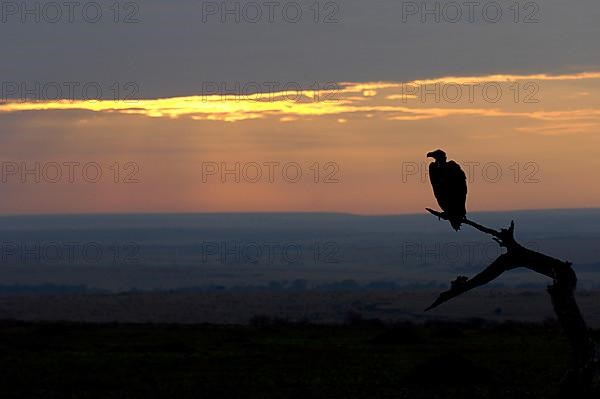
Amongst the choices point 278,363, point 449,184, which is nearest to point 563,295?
point 449,184

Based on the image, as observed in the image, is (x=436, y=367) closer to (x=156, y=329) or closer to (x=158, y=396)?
(x=158, y=396)

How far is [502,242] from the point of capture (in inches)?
577

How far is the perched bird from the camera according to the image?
695 inches

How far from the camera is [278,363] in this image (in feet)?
103

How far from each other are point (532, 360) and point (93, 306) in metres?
68.7

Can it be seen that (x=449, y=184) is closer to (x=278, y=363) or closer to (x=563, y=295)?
(x=563, y=295)

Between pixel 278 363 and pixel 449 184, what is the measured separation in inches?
581

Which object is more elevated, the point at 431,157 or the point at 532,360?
the point at 431,157

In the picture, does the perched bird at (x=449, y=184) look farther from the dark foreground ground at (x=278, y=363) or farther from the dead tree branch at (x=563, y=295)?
the dark foreground ground at (x=278, y=363)

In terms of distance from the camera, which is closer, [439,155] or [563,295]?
[563,295]

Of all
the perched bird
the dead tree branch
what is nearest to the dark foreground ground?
the perched bird

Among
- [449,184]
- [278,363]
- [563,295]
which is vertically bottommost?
[278,363]

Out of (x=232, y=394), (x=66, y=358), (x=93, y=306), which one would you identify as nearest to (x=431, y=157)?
(x=232, y=394)

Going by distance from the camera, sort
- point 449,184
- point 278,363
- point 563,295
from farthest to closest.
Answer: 1. point 278,363
2. point 449,184
3. point 563,295
